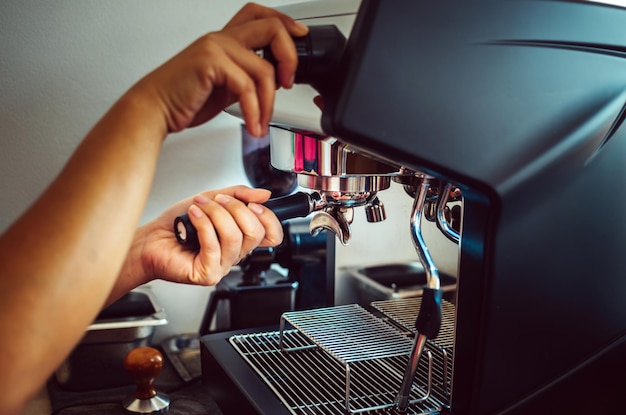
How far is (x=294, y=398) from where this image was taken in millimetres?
641

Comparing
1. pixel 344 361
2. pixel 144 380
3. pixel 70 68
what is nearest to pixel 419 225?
pixel 344 361

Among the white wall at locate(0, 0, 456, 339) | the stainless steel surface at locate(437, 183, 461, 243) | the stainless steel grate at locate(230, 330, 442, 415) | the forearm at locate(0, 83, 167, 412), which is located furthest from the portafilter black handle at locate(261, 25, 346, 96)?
the white wall at locate(0, 0, 456, 339)

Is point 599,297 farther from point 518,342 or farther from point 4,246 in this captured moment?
point 4,246

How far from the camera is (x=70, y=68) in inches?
43.3

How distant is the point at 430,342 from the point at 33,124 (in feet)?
2.52

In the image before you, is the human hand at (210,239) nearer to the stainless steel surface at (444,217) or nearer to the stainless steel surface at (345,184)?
the stainless steel surface at (345,184)

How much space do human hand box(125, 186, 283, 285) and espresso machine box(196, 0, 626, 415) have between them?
5 centimetres

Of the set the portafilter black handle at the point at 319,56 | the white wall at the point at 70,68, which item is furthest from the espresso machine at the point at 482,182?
the white wall at the point at 70,68

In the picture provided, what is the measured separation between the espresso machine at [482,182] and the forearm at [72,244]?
0.14 m

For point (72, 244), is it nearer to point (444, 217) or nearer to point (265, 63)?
point (265, 63)

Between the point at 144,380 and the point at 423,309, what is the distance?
407 millimetres

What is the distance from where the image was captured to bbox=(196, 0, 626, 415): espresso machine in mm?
459

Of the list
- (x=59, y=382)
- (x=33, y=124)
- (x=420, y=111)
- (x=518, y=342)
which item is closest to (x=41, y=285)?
(x=420, y=111)

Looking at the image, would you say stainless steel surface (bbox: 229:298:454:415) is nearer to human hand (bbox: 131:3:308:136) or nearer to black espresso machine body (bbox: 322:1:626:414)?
black espresso machine body (bbox: 322:1:626:414)
